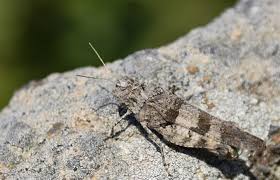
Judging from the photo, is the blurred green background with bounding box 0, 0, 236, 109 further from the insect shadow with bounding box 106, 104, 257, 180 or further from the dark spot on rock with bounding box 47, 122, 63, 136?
the insect shadow with bounding box 106, 104, 257, 180

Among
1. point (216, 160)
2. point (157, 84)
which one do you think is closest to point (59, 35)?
point (157, 84)

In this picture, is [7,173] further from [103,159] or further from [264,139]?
[264,139]

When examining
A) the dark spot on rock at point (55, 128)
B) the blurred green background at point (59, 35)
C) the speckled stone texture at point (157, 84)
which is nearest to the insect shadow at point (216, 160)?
the speckled stone texture at point (157, 84)

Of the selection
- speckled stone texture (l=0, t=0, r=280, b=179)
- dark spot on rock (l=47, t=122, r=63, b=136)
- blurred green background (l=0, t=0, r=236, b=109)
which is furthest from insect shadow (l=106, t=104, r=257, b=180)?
blurred green background (l=0, t=0, r=236, b=109)

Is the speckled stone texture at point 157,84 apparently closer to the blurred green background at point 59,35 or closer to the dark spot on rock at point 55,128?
the dark spot on rock at point 55,128

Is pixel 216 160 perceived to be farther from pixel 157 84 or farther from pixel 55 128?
pixel 55 128

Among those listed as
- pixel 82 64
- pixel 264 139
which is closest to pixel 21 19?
pixel 82 64

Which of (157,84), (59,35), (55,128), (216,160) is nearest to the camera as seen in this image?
(216,160)
